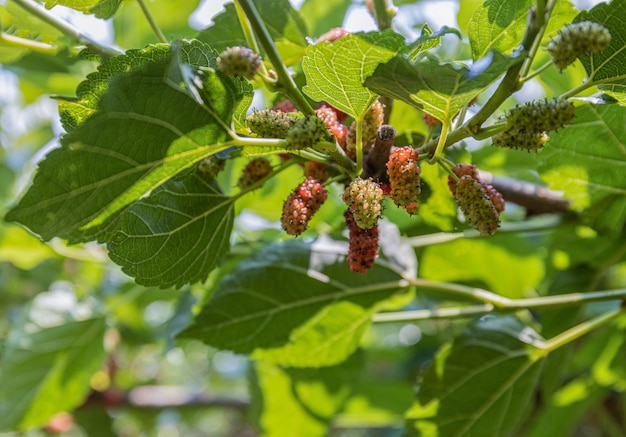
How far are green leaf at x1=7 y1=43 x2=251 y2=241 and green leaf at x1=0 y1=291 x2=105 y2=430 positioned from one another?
1.00 meters

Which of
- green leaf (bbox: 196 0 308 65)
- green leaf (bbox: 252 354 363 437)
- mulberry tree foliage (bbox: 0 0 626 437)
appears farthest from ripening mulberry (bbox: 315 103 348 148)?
green leaf (bbox: 252 354 363 437)

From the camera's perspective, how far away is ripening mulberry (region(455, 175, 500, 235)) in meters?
0.73

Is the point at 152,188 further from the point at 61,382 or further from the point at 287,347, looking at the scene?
the point at 61,382

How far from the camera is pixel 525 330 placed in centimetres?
121

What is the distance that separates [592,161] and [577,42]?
48 cm

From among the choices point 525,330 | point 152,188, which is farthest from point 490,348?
point 152,188

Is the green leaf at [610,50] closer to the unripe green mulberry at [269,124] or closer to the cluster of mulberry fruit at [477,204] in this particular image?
the cluster of mulberry fruit at [477,204]

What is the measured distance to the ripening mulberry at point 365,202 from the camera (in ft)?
2.30

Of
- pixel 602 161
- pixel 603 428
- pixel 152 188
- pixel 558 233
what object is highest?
pixel 152 188

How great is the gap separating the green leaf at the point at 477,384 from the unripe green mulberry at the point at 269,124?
2.09 ft

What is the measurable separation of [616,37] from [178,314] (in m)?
1.00

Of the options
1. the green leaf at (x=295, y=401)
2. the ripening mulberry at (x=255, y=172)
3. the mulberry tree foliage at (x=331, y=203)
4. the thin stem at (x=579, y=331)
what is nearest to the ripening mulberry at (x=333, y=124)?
the mulberry tree foliage at (x=331, y=203)

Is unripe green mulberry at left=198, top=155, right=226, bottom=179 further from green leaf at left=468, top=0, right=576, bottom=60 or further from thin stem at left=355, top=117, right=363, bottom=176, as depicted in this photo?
green leaf at left=468, top=0, right=576, bottom=60

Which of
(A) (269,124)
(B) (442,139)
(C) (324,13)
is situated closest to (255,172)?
(A) (269,124)
